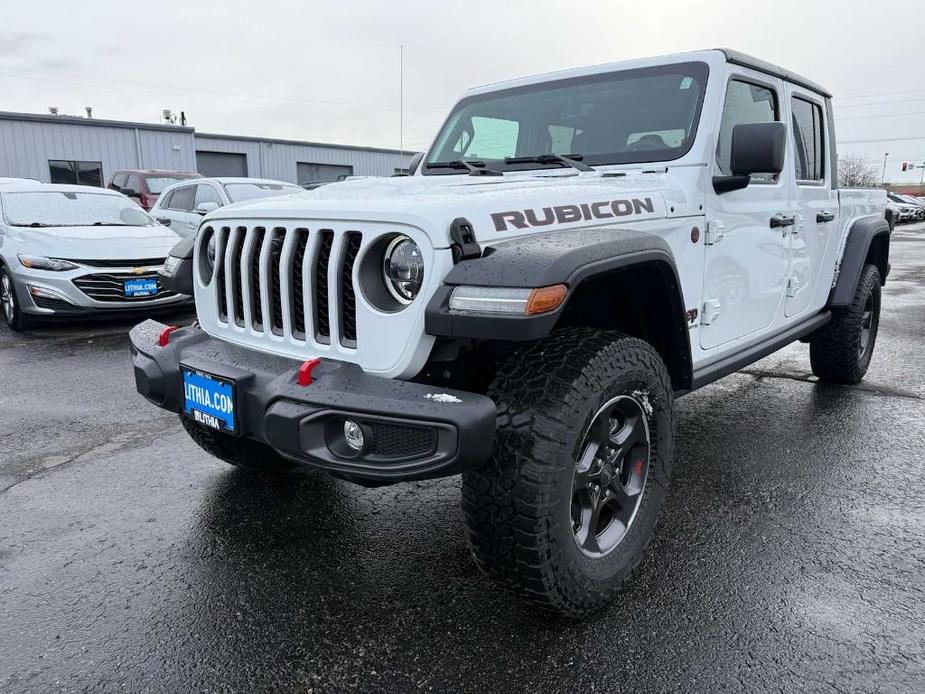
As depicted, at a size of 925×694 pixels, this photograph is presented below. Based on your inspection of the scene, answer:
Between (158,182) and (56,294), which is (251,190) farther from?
(158,182)

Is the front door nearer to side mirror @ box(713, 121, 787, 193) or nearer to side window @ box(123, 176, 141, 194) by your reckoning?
side mirror @ box(713, 121, 787, 193)

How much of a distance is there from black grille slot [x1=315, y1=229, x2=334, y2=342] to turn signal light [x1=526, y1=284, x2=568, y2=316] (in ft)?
2.33

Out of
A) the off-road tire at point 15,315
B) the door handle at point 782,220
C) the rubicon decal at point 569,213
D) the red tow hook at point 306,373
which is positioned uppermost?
the rubicon decal at point 569,213

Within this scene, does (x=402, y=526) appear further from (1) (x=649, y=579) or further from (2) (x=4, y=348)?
(2) (x=4, y=348)

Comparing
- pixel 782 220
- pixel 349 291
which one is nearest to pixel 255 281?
pixel 349 291

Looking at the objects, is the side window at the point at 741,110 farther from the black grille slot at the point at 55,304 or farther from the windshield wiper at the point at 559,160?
the black grille slot at the point at 55,304

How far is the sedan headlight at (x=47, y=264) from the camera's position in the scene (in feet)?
22.3

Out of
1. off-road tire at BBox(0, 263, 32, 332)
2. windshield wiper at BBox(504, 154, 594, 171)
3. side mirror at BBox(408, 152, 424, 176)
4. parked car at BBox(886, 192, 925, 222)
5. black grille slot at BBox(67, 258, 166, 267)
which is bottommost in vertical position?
parked car at BBox(886, 192, 925, 222)

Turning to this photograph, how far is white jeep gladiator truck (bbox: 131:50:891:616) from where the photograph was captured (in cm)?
195

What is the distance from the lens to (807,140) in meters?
4.07

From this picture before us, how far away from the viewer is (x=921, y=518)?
298 centimetres

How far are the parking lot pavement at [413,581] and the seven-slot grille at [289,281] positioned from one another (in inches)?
36.5

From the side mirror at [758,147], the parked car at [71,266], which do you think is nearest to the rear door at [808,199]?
the side mirror at [758,147]

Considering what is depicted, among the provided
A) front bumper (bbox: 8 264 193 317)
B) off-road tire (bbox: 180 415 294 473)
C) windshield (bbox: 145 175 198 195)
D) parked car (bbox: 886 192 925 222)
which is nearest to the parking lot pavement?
off-road tire (bbox: 180 415 294 473)
